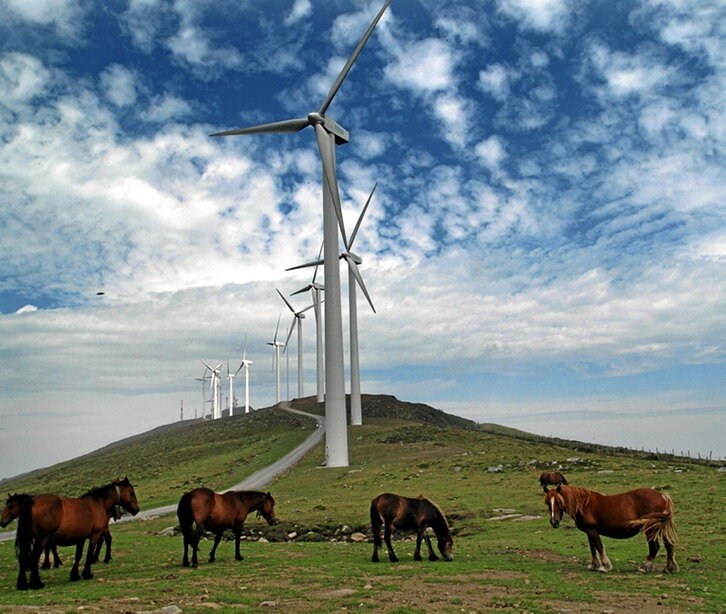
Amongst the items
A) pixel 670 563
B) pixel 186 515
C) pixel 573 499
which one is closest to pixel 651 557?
pixel 670 563

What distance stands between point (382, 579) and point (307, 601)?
3.07 m

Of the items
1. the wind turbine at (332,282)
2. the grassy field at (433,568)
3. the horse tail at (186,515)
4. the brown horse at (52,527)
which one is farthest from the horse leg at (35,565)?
the wind turbine at (332,282)

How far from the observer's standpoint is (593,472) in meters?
44.0

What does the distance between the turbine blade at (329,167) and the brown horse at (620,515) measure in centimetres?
3829

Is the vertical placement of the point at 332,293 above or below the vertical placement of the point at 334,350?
above

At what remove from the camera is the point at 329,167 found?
184ft

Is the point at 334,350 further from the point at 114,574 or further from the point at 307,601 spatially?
the point at 307,601

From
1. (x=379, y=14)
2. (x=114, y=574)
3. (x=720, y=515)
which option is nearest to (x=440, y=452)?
(x=720, y=515)

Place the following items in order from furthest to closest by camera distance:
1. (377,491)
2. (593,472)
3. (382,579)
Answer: (593,472) → (377,491) → (382,579)

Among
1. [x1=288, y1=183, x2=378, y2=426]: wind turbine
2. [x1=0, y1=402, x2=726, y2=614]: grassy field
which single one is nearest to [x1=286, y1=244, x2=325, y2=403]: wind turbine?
[x1=288, y1=183, x2=378, y2=426]: wind turbine

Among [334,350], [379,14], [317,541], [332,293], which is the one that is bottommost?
[317,541]

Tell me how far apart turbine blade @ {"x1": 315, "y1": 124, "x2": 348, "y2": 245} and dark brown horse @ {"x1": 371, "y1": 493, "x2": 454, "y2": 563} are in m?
35.6

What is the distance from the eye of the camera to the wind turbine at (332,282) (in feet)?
180

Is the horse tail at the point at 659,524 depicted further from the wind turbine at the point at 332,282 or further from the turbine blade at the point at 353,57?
the turbine blade at the point at 353,57
